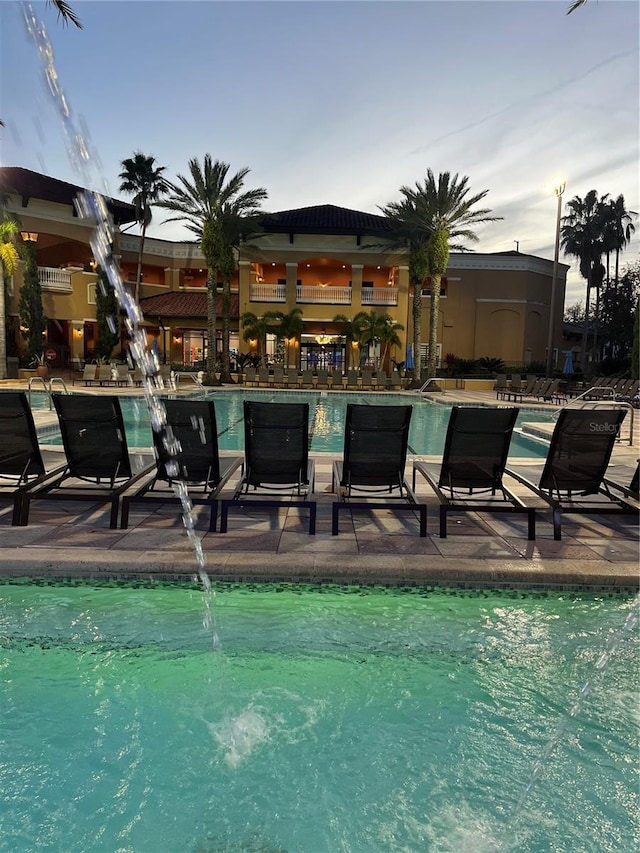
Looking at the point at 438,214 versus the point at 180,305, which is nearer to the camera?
the point at 438,214

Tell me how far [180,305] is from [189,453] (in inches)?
1367

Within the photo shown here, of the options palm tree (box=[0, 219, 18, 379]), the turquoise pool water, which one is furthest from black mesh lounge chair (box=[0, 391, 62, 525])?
palm tree (box=[0, 219, 18, 379])

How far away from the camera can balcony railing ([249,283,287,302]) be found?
33.6 meters

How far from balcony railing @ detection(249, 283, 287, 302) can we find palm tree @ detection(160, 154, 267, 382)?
4854 mm

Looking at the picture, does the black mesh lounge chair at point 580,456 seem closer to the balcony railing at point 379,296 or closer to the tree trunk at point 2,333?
the tree trunk at point 2,333

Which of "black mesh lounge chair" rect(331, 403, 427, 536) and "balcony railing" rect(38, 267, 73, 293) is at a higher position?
"balcony railing" rect(38, 267, 73, 293)

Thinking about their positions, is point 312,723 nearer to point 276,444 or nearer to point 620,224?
point 276,444

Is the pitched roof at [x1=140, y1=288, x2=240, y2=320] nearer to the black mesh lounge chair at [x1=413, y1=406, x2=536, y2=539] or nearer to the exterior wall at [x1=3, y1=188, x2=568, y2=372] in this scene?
the exterior wall at [x1=3, y1=188, x2=568, y2=372]

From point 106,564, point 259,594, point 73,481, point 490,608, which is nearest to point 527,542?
point 490,608

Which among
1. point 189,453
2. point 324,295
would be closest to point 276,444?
point 189,453

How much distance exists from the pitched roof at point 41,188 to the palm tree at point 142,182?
1.05 meters

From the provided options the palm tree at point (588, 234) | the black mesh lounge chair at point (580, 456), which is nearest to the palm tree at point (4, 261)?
the black mesh lounge chair at point (580, 456)

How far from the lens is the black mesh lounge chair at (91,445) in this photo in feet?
17.0

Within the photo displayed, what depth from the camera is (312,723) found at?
113 inches
